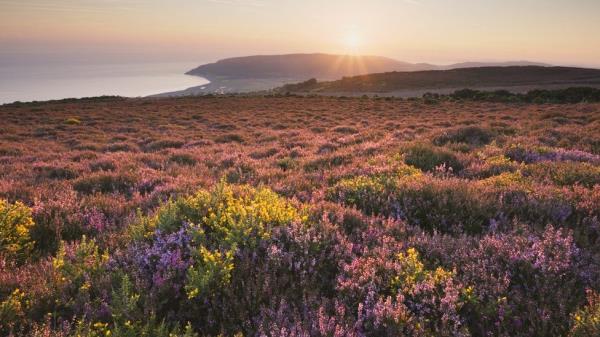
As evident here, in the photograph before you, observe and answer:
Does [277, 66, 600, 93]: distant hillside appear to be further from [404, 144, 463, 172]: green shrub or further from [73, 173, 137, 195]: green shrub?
[73, 173, 137, 195]: green shrub

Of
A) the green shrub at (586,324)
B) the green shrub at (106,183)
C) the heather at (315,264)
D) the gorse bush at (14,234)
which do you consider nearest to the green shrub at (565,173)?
the heather at (315,264)

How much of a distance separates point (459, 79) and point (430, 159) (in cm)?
9876

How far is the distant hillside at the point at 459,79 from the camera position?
3351 inches

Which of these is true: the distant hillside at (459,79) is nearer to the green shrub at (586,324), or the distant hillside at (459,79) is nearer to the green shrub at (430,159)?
the green shrub at (430,159)

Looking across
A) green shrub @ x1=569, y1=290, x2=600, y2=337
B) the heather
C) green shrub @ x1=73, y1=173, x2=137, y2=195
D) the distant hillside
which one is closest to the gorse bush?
the heather

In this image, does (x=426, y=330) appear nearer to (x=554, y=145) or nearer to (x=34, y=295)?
(x=34, y=295)

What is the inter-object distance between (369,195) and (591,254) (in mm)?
2675

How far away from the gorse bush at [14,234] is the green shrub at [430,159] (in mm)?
7039

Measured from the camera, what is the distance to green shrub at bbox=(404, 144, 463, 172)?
26.7 feet

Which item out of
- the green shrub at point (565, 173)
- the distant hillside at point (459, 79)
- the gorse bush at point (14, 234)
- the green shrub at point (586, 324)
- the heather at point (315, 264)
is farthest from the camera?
the distant hillside at point (459, 79)

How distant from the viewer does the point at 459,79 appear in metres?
95.6

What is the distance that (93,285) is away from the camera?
9.66ft

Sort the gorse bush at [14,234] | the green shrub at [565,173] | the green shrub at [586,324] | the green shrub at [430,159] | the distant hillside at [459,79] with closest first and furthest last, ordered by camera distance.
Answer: the green shrub at [586,324]
the gorse bush at [14,234]
the green shrub at [565,173]
the green shrub at [430,159]
the distant hillside at [459,79]

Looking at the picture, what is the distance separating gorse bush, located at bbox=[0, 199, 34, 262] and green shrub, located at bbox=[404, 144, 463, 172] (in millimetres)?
7039
